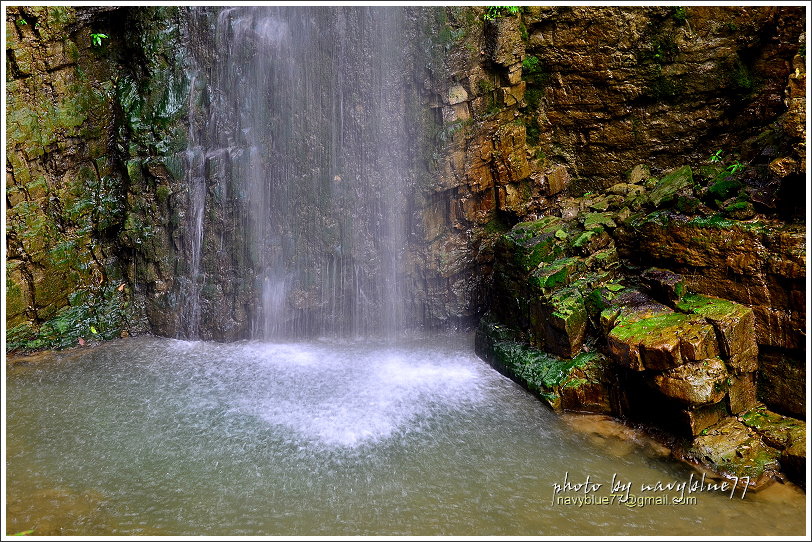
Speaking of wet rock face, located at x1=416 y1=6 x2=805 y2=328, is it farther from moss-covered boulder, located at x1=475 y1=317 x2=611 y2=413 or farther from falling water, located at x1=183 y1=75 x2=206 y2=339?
falling water, located at x1=183 y1=75 x2=206 y2=339

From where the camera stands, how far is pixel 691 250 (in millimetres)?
6914

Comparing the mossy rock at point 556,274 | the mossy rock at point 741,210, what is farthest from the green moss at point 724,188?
the mossy rock at point 556,274

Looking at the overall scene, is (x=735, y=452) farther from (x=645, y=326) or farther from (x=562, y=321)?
(x=562, y=321)

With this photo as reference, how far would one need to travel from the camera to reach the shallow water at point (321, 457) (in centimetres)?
511

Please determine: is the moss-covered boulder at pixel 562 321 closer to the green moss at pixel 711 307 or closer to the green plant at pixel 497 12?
the green moss at pixel 711 307

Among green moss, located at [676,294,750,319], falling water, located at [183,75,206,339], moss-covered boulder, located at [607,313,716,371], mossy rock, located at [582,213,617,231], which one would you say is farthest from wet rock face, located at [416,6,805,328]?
falling water, located at [183,75,206,339]

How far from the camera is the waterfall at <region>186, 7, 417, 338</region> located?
9195mm

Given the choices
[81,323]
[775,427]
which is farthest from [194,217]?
[775,427]

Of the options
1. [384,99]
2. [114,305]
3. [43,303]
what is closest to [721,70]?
[384,99]

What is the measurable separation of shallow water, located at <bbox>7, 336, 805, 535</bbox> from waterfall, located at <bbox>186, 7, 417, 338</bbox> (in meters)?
1.60

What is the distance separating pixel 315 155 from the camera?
9406 millimetres

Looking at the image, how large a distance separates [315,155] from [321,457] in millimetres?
5337

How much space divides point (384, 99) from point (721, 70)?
5.34m

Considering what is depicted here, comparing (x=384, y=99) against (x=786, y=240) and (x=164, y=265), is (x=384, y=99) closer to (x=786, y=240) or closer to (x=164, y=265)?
(x=164, y=265)
